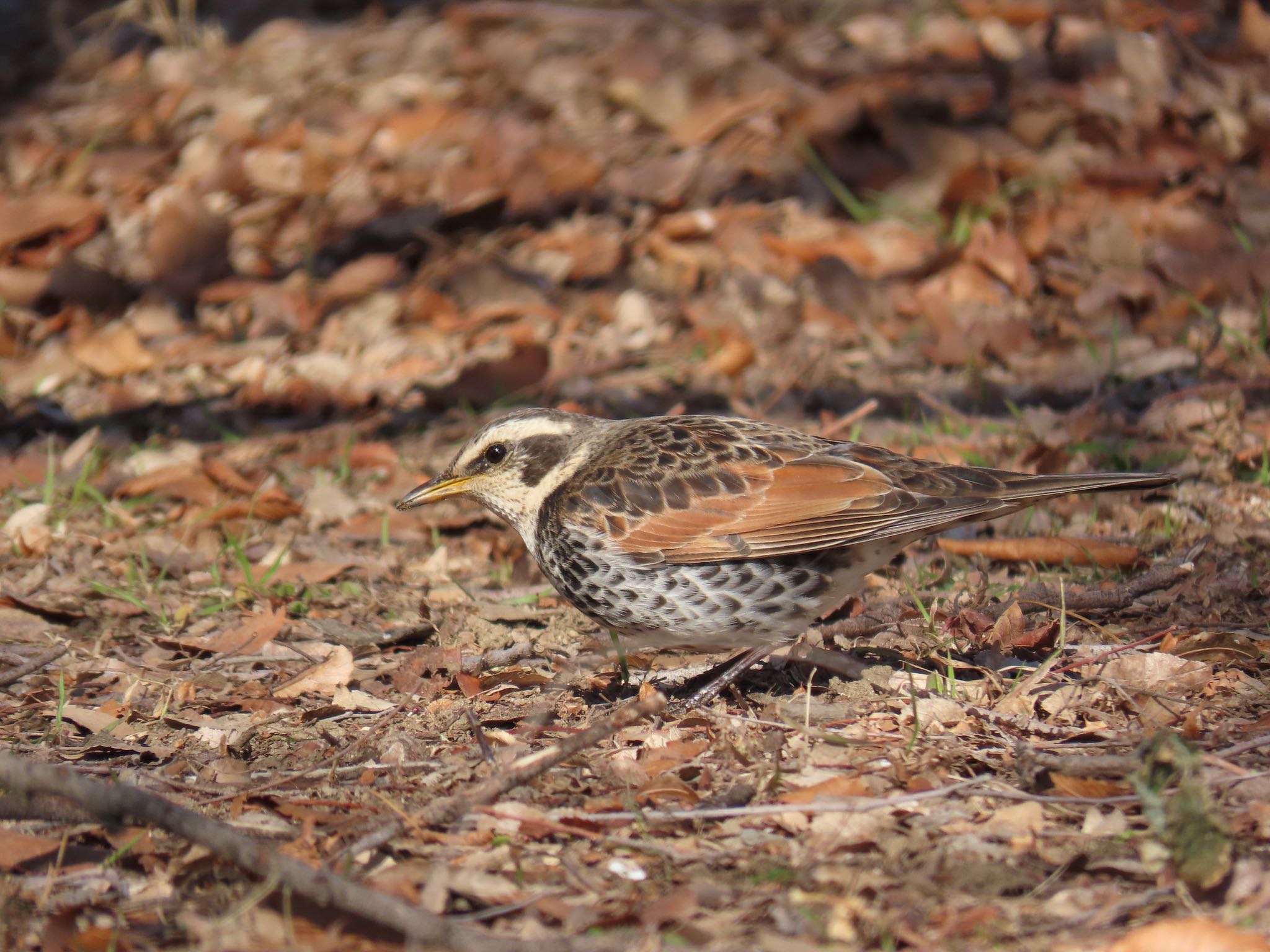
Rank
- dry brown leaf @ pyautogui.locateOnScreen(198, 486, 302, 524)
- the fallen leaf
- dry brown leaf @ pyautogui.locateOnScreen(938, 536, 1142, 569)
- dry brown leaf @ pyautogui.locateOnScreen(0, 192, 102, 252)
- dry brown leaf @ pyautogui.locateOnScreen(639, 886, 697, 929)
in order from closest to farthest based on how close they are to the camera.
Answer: dry brown leaf @ pyautogui.locateOnScreen(639, 886, 697, 929) < the fallen leaf < dry brown leaf @ pyautogui.locateOnScreen(938, 536, 1142, 569) < dry brown leaf @ pyautogui.locateOnScreen(198, 486, 302, 524) < dry brown leaf @ pyautogui.locateOnScreen(0, 192, 102, 252)

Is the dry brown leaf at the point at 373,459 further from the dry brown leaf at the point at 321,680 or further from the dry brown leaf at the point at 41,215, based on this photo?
the dry brown leaf at the point at 41,215

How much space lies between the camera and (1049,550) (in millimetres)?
6266

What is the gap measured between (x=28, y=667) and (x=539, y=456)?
2.31 metres

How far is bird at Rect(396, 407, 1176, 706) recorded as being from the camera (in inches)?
207

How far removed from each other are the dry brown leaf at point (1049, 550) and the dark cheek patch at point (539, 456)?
2.00 metres

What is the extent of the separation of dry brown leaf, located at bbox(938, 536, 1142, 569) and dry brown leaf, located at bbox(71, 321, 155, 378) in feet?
18.8

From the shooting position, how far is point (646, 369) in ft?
29.1

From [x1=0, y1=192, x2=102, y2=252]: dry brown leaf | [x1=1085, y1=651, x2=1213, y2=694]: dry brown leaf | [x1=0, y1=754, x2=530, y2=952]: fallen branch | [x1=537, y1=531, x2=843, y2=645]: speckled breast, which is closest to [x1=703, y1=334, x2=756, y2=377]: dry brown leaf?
[x1=537, y1=531, x2=843, y2=645]: speckled breast

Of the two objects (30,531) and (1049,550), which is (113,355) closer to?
(30,531)

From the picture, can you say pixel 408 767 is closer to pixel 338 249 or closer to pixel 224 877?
pixel 224 877

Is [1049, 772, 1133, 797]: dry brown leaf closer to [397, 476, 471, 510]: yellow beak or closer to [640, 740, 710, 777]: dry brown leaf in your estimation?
[640, 740, 710, 777]: dry brown leaf

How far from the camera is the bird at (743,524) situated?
207 inches

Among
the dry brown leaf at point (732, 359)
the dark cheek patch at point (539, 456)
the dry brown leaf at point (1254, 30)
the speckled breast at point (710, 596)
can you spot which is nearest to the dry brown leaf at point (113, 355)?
the dry brown leaf at point (732, 359)

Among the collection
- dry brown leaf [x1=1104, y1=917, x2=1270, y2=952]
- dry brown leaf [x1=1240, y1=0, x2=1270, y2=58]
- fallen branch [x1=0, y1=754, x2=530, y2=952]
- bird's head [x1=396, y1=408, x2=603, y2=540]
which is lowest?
bird's head [x1=396, y1=408, x2=603, y2=540]
